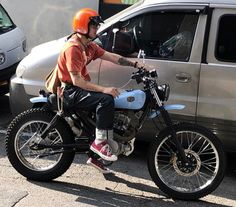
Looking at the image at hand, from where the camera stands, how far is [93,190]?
4.80 m

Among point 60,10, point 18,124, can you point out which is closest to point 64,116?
point 18,124

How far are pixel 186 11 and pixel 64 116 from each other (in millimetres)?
1662

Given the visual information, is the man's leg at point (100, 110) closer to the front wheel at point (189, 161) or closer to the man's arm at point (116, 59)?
the front wheel at point (189, 161)

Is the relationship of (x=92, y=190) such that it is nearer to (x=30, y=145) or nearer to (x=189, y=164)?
(x=30, y=145)

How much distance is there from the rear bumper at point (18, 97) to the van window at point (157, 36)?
1.08 metres

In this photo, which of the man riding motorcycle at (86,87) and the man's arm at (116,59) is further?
the man's arm at (116,59)

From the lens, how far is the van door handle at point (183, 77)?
17.0ft

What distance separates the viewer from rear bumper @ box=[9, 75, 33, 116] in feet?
18.7

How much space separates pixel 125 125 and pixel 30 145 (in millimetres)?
954

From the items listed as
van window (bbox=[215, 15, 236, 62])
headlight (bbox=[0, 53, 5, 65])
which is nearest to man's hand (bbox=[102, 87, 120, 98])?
van window (bbox=[215, 15, 236, 62])

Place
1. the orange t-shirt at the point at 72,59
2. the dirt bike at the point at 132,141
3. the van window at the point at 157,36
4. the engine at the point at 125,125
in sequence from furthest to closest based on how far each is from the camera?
the van window at the point at 157,36
the engine at the point at 125,125
the dirt bike at the point at 132,141
the orange t-shirt at the point at 72,59

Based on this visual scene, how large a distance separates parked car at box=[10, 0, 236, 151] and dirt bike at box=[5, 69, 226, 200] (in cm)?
48

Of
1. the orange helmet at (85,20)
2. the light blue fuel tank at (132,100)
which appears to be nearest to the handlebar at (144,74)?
the light blue fuel tank at (132,100)

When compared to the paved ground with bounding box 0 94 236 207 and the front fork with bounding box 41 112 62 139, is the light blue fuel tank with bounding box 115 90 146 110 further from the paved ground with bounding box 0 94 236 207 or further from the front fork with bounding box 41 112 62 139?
the paved ground with bounding box 0 94 236 207
